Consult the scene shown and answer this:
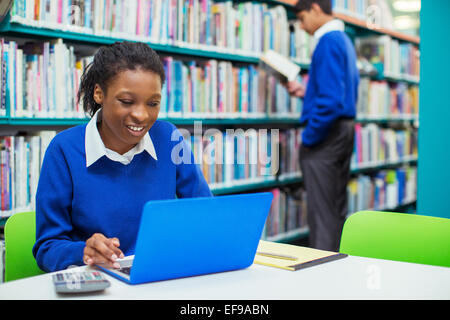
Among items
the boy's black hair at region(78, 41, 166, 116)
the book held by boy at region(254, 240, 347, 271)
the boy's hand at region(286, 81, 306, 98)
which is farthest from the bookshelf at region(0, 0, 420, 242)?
the book held by boy at region(254, 240, 347, 271)

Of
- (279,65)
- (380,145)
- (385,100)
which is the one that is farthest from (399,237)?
(385,100)

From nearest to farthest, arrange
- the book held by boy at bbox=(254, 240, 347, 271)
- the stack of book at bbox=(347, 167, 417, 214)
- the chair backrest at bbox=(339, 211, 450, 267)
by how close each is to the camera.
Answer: the book held by boy at bbox=(254, 240, 347, 271)
the chair backrest at bbox=(339, 211, 450, 267)
the stack of book at bbox=(347, 167, 417, 214)

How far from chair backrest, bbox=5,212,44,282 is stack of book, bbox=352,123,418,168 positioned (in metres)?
3.17

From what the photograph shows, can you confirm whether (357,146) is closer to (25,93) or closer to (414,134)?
(414,134)

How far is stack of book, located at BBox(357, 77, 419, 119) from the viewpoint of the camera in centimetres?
443

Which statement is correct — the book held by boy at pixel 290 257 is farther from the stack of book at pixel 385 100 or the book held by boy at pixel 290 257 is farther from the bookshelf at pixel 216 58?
the stack of book at pixel 385 100

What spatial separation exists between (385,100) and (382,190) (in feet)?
2.72

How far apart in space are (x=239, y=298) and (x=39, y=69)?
156 cm

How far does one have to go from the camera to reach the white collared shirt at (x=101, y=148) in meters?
1.39

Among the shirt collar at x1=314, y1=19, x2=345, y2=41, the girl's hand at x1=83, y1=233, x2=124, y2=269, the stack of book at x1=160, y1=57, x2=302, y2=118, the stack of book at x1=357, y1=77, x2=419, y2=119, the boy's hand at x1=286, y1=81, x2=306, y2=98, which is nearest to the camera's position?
the girl's hand at x1=83, y1=233, x2=124, y2=269

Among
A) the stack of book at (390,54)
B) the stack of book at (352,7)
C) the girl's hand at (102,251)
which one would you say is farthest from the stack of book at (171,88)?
the stack of book at (390,54)

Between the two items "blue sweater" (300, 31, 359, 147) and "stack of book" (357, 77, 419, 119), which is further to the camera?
"stack of book" (357, 77, 419, 119)

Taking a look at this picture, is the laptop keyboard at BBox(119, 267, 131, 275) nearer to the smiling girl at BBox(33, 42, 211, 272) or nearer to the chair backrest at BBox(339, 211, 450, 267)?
the smiling girl at BBox(33, 42, 211, 272)
